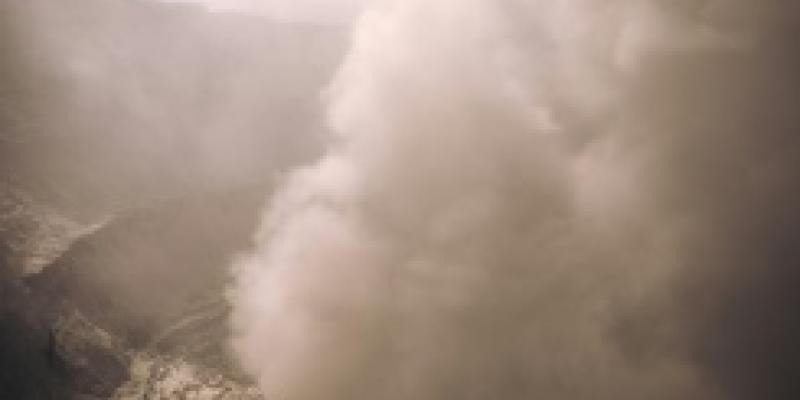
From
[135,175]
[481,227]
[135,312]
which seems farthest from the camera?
[135,175]

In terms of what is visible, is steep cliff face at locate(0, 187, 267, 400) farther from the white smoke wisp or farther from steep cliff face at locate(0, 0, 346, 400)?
the white smoke wisp

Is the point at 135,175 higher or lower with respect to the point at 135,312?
higher

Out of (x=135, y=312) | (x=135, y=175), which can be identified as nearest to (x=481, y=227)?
(x=135, y=312)

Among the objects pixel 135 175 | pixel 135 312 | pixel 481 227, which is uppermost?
pixel 135 175

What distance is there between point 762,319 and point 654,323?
2596 mm

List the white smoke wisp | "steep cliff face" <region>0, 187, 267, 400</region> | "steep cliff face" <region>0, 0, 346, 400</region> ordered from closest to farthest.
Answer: the white smoke wisp
"steep cliff face" <region>0, 187, 267, 400</region>
"steep cliff face" <region>0, 0, 346, 400</region>

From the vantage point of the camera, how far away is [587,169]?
23469 mm

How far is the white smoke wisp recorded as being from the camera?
2016cm

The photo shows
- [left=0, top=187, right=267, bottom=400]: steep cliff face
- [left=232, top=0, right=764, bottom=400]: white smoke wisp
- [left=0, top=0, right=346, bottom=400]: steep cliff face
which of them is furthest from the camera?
[left=0, top=0, right=346, bottom=400]: steep cliff face

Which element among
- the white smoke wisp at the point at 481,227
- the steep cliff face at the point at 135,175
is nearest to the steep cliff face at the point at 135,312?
the steep cliff face at the point at 135,175

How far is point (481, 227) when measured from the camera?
934 inches

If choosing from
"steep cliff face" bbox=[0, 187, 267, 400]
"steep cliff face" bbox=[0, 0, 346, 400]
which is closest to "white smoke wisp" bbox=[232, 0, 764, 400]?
"steep cliff face" bbox=[0, 187, 267, 400]

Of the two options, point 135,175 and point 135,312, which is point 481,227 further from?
point 135,175

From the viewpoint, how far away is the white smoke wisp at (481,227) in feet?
66.1
